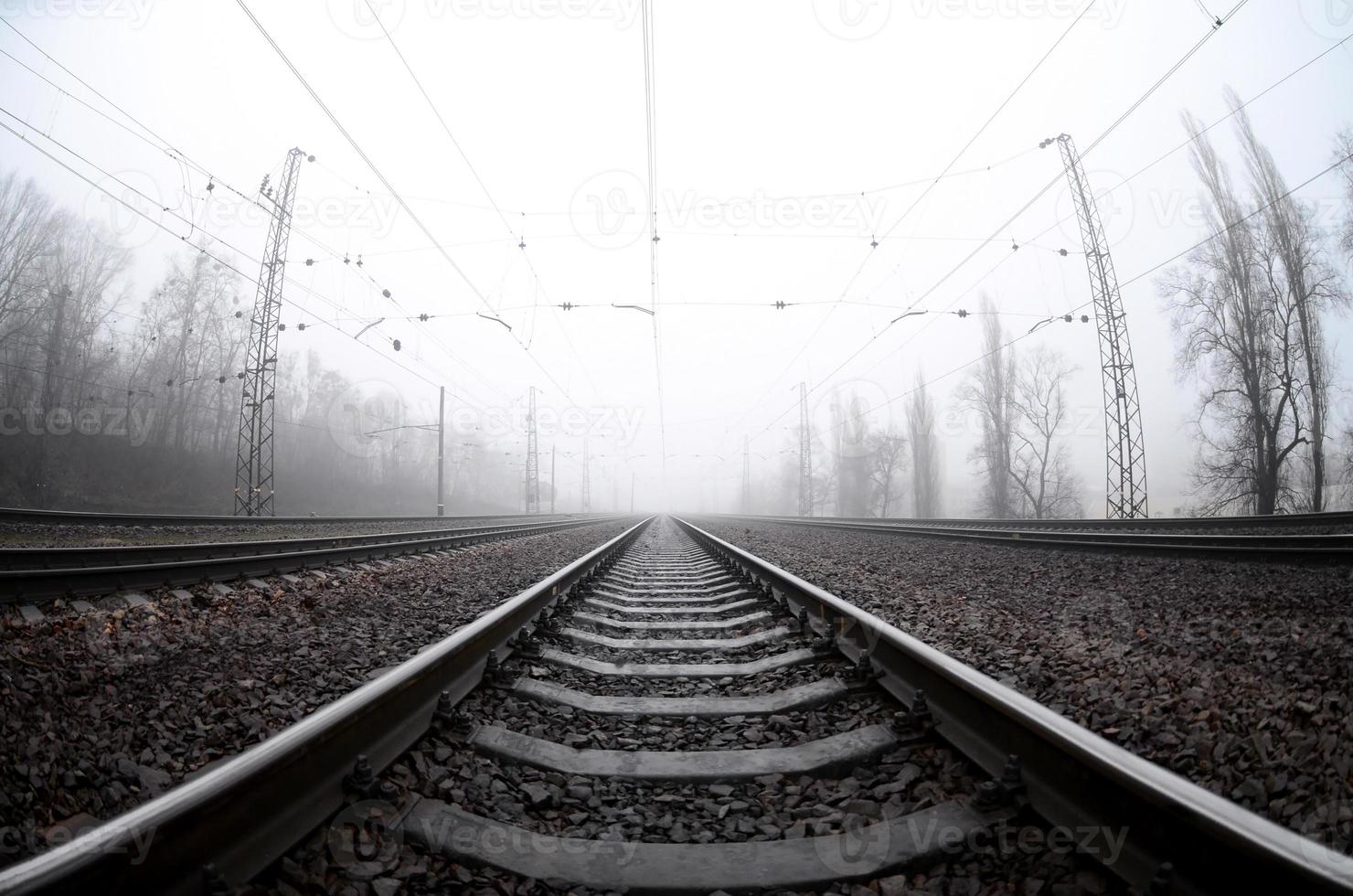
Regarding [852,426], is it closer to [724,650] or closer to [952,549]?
[952,549]

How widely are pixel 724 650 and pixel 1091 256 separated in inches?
892

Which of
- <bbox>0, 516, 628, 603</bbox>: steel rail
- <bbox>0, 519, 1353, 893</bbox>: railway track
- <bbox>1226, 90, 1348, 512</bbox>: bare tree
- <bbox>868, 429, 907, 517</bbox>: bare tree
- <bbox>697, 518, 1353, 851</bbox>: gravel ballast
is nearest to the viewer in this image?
<bbox>0, 519, 1353, 893</bbox>: railway track

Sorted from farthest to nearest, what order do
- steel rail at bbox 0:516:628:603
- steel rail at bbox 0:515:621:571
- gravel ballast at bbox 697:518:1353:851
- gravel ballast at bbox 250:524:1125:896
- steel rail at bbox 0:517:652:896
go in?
steel rail at bbox 0:515:621:571, steel rail at bbox 0:516:628:603, gravel ballast at bbox 697:518:1353:851, gravel ballast at bbox 250:524:1125:896, steel rail at bbox 0:517:652:896

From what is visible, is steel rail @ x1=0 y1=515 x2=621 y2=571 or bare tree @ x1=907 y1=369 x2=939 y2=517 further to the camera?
bare tree @ x1=907 y1=369 x2=939 y2=517

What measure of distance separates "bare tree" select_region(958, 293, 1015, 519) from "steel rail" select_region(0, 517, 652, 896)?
37.3m

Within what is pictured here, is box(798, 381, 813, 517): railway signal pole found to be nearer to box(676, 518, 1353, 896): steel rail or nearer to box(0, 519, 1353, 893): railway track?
box(0, 519, 1353, 893): railway track

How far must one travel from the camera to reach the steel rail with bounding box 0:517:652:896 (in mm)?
1065

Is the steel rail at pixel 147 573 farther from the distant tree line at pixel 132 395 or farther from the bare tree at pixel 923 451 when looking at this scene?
the bare tree at pixel 923 451

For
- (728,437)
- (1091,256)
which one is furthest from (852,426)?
A: (1091,256)

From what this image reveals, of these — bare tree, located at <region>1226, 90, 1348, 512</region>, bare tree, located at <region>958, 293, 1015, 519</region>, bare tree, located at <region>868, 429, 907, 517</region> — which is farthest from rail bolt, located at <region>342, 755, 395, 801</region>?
bare tree, located at <region>868, 429, 907, 517</region>

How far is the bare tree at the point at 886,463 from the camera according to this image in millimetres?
50062

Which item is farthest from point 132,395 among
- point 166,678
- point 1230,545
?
point 1230,545

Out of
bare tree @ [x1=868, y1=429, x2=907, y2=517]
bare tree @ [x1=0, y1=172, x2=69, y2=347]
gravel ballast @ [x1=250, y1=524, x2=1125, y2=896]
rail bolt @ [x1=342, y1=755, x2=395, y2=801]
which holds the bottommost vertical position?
gravel ballast @ [x1=250, y1=524, x2=1125, y2=896]

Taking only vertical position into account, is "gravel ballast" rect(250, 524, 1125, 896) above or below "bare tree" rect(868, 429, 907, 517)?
below
